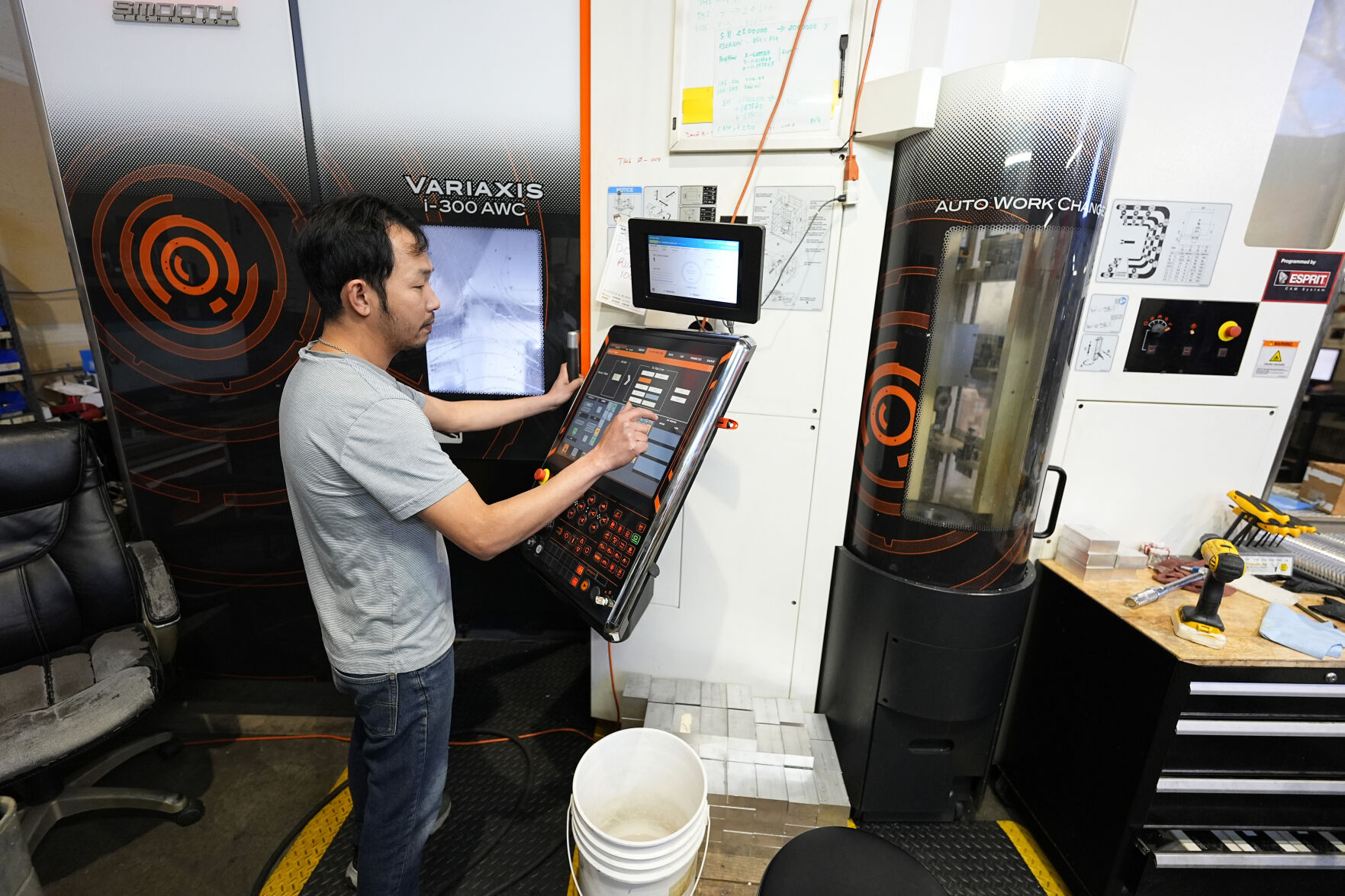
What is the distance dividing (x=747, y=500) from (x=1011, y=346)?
2.78ft

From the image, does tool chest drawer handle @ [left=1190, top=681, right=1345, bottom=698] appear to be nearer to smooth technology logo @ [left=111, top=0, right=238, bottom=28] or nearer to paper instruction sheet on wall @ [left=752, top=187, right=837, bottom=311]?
paper instruction sheet on wall @ [left=752, top=187, right=837, bottom=311]

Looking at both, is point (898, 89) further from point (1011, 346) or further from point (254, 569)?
point (254, 569)

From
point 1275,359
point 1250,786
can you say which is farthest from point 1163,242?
point 1250,786

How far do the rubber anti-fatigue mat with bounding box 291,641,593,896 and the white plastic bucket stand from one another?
0.40m

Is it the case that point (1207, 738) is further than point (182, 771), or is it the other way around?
point (182, 771)

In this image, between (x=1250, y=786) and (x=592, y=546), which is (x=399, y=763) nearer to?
(x=592, y=546)

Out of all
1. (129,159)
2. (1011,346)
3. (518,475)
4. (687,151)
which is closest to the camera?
(1011,346)

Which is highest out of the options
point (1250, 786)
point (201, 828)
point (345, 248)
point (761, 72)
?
point (761, 72)

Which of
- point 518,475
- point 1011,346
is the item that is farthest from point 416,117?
point 1011,346

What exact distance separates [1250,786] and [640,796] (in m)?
1.58

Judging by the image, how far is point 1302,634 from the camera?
141 cm

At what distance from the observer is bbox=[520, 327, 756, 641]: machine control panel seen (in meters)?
1.25

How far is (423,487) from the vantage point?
3.63 ft

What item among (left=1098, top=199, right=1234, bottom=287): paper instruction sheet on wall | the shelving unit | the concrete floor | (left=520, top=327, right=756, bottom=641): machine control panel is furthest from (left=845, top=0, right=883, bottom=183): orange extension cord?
the shelving unit
